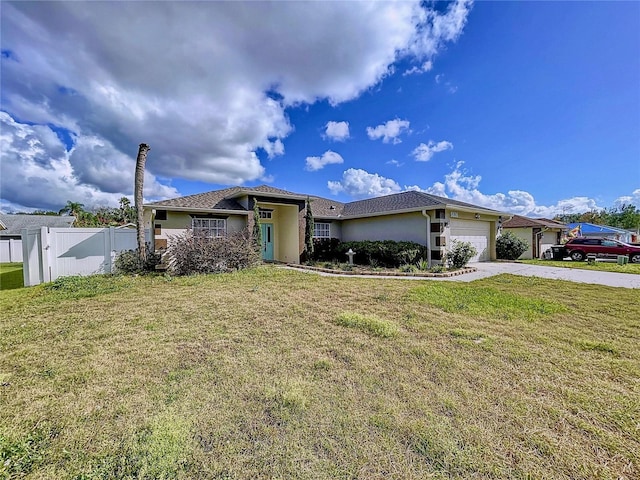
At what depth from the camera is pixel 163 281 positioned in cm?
946

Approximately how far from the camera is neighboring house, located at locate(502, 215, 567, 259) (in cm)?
2016

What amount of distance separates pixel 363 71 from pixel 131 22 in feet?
26.4

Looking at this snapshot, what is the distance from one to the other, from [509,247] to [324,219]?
12.1 m

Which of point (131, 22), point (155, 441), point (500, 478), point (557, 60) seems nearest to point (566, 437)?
point (500, 478)

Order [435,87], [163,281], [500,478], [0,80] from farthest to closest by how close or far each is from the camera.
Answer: [435,87]
[163,281]
[0,80]
[500,478]

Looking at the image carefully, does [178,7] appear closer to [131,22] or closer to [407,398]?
[131,22]

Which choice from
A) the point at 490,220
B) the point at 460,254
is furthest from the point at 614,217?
the point at 460,254

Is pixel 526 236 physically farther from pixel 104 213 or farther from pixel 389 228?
pixel 104 213

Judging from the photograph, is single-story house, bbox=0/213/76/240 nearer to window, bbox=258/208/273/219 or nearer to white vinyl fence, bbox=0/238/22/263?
white vinyl fence, bbox=0/238/22/263

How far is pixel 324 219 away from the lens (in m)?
17.5

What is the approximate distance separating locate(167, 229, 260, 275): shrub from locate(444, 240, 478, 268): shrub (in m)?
9.62

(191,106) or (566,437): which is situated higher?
(191,106)

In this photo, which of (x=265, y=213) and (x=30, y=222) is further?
(x=30, y=222)

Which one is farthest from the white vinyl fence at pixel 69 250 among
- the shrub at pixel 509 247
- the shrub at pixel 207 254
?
the shrub at pixel 509 247
